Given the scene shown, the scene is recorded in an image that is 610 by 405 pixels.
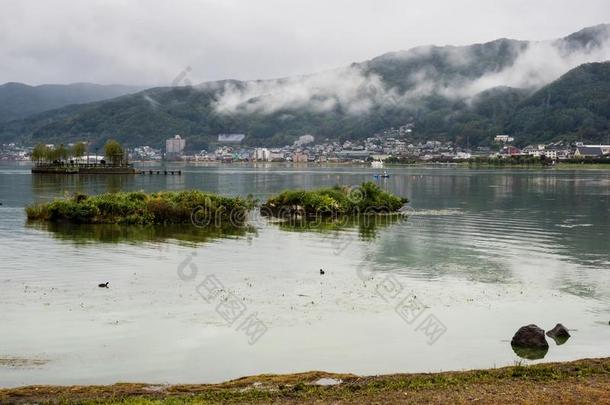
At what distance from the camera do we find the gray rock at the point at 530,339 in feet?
59.9

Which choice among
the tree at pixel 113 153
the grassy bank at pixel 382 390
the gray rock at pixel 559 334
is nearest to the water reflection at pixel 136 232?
the gray rock at pixel 559 334

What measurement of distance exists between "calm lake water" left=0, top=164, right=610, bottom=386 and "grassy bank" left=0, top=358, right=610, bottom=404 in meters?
1.52

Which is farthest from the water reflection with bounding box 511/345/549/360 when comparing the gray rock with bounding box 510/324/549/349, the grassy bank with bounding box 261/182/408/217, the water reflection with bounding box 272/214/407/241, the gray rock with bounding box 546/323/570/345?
the grassy bank with bounding box 261/182/408/217

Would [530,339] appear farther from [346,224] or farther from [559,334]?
[346,224]

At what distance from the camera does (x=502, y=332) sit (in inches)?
797

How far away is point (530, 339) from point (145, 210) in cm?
3493

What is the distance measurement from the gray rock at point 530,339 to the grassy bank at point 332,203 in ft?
119

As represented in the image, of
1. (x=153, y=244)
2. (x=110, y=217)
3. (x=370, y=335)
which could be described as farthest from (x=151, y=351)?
(x=110, y=217)

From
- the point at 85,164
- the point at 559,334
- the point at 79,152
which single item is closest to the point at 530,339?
the point at 559,334

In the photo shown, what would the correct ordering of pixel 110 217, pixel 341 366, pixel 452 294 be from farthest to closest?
pixel 110 217 → pixel 452 294 → pixel 341 366

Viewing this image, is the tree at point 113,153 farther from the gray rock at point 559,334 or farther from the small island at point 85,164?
the gray rock at point 559,334

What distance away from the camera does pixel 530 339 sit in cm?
1834

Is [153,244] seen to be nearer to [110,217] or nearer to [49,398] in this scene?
[110,217]

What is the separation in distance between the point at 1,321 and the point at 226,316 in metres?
7.06
